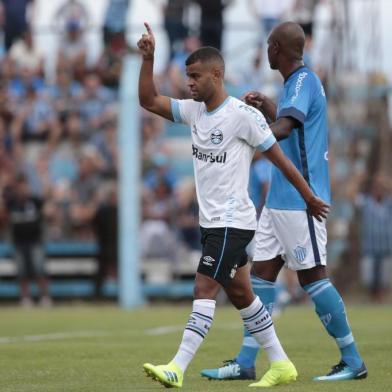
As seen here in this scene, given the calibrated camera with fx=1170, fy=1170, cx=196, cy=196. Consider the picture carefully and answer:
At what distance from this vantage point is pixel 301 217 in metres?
7.98

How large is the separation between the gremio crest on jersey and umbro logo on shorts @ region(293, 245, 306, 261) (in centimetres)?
102

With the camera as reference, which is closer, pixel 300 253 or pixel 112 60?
pixel 300 253

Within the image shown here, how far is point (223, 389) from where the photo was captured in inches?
288

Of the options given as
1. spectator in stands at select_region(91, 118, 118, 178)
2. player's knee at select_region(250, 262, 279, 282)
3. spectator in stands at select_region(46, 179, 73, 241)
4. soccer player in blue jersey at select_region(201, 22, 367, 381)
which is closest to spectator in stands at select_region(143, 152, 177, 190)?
spectator in stands at select_region(91, 118, 118, 178)

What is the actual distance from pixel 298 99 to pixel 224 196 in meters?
0.93

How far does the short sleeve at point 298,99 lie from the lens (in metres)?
7.77

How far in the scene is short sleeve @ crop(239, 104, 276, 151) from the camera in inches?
292

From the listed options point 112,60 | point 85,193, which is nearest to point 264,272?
point 85,193

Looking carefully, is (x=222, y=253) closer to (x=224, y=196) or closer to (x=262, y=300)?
(x=224, y=196)

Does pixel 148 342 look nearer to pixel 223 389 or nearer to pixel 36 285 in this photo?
pixel 223 389

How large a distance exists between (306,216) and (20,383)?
222 centimetres

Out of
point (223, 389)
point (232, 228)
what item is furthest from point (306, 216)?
point (223, 389)

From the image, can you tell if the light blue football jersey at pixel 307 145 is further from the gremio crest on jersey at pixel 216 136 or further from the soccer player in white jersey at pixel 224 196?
the gremio crest on jersey at pixel 216 136

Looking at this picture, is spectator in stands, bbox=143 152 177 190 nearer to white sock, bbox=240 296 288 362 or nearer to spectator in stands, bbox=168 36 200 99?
spectator in stands, bbox=168 36 200 99
